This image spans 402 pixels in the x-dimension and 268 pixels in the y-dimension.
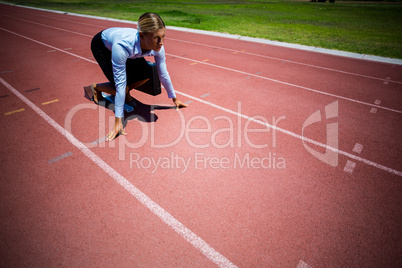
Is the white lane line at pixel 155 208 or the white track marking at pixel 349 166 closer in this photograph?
the white lane line at pixel 155 208

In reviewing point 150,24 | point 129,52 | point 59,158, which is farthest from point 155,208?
point 150,24

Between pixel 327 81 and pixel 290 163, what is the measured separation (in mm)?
4903

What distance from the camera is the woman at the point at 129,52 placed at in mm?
2846

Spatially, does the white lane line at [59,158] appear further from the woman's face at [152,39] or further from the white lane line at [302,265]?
the white lane line at [302,265]

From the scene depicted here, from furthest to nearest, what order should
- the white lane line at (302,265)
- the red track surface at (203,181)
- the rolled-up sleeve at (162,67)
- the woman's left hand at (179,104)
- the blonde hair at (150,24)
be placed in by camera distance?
the woman's left hand at (179,104), the rolled-up sleeve at (162,67), the blonde hair at (150,24), the red track surface at (203,181), the white lane line at (302,265)

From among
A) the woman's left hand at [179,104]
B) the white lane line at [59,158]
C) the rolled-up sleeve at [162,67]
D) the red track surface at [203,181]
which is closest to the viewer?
the red track surface at [203,181]

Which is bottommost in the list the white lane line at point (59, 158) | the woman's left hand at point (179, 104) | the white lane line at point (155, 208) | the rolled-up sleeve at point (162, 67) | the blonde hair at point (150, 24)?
the white lane line at point (155, 208)

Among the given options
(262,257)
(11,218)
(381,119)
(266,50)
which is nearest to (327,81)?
(381,119)

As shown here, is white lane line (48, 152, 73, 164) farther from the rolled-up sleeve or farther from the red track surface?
the rolled-up sleeve

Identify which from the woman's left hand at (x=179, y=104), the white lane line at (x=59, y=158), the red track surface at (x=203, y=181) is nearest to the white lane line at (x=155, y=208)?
the red track surface at (x=203, y=181)

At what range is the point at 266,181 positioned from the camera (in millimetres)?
3061

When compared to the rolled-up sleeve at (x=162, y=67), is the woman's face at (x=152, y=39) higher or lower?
higher

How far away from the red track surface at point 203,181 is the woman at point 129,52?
0.76m

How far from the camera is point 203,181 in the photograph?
9.96 ft
